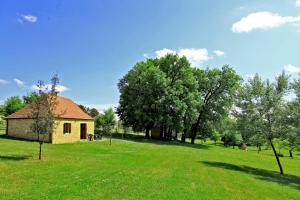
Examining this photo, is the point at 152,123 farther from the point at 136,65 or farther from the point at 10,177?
the point at 10,177

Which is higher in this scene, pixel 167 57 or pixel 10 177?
pixel 167 57

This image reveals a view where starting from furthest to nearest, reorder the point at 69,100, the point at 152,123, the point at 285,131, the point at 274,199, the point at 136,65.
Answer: the point at 136,65 < the point at 152,123 < the point at 69,100 < the point at 285,131 < the point at 274,199

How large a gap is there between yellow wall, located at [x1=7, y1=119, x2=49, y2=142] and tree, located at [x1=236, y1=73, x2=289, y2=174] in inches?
955

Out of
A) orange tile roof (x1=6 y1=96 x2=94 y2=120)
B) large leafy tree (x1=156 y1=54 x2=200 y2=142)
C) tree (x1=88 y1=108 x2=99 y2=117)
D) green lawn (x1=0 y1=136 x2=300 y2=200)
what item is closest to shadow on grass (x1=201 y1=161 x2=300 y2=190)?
green lawn (x1=0 y1=136 x2=300 y2=200)

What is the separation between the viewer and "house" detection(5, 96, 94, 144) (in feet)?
103

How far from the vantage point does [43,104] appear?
2041 centimetres

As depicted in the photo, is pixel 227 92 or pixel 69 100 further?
pixel 227 92

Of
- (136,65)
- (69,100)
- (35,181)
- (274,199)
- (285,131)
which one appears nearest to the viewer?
(35,181)

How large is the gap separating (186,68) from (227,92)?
9.41 m

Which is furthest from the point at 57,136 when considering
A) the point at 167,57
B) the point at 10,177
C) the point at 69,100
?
the point at 167,57

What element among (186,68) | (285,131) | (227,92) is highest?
(186,68)

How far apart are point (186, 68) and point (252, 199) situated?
1477 inches

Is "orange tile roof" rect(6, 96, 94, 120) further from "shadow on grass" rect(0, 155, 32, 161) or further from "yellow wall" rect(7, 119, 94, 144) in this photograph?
"shadow on grass" rect(0, 155, 32, 161)

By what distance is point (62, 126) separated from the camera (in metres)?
31.6
